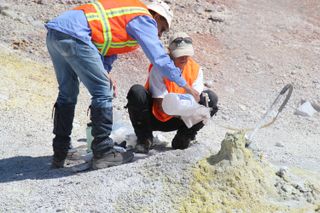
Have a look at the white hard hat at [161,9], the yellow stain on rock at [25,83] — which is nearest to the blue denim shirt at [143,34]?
the white hard hat at [161,9]

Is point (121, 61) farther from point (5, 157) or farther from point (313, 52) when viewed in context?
point (5, 157)

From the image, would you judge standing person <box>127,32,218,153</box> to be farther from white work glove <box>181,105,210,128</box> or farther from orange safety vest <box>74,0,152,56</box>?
orange safety vest <box>74,0,152,56</box>

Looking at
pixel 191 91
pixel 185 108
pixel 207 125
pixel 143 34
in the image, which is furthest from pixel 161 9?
pixel 207 125

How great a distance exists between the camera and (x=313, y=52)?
10234 millimetres

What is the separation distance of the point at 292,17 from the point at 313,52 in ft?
5.39

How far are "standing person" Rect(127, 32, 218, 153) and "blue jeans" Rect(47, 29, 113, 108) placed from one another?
1.56ft

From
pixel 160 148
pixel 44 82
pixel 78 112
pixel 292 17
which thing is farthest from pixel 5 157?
pixel 292 17

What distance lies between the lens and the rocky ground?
4375mm

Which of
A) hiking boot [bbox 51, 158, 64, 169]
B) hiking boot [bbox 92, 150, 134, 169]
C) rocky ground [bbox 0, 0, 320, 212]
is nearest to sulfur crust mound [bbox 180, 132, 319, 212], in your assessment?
rocky ground [bbox 0, 0, 320, 212]

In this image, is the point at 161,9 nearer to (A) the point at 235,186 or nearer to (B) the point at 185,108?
(B) the point at 185,108

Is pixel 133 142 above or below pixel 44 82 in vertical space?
above

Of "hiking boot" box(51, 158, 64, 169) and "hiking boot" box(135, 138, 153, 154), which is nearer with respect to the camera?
"hiking boot" box(51, 158, 64, 169)

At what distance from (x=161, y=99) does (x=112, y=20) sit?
904 mm

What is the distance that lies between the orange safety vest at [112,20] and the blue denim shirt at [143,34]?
0.04 m
